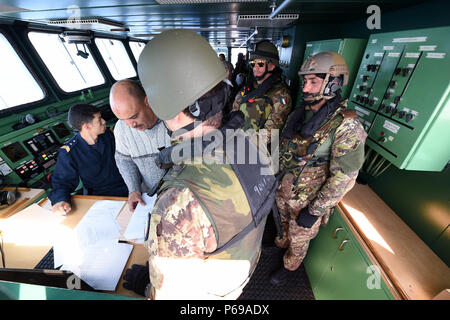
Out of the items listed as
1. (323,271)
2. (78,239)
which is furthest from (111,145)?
(323,271)

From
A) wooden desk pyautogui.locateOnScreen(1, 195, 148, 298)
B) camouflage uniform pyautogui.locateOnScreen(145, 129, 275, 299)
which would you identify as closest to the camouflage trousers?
camouflage uniform pyautogui.locateOnScreen(145, 129, 275, 299)

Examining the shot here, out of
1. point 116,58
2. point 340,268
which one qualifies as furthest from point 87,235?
point 116,58

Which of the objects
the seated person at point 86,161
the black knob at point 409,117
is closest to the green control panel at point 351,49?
the black knob at point 409,117

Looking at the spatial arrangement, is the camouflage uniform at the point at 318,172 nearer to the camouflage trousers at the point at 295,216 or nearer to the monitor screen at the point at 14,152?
the camouflage trousers at the point at 295,216

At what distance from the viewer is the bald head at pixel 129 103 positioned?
145 cm

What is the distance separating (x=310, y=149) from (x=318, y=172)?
0.28 m

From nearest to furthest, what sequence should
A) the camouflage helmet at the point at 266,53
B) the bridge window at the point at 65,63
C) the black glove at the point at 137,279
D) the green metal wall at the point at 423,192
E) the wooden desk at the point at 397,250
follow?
the black glove at the point at 137,279 → the wooden desk at the point at 397,250 → the green metal wall at the point at 423,192 → the camouflage helmet at the point at 266,53 → the bridge window at the point at 65,63

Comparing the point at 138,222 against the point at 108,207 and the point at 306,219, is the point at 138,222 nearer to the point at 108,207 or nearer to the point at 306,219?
the point at 108,207

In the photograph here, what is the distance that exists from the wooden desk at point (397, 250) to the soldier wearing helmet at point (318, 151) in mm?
294

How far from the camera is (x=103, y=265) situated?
1.19 metres

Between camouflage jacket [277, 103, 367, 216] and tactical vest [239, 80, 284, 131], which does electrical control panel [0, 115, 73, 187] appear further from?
camouflage jacket [277, 103, 367, 216]

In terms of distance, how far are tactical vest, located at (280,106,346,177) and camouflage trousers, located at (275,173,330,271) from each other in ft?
0.46
